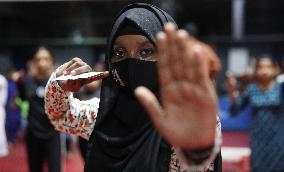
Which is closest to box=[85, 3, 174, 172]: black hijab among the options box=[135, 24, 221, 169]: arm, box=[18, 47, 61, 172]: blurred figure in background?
box=[135, 24, 221, 169]: arm

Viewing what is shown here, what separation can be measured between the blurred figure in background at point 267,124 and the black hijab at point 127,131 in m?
2.68

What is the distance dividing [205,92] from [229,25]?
13.4m

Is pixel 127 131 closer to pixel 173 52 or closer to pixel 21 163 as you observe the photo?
pixel 173 52

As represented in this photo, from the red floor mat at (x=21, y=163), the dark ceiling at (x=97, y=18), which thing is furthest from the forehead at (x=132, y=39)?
the dark ceiling at (x=97, y=18)

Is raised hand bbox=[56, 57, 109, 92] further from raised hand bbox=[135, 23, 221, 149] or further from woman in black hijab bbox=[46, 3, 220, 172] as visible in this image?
raised hand bbox=[135, 23, 221, 149]

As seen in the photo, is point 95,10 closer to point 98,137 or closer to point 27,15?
point 27,15

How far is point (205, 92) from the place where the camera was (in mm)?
1047

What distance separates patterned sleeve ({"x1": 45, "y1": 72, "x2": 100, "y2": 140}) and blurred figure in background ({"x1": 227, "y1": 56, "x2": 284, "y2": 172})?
8.57 ft

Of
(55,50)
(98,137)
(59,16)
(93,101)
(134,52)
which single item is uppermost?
(59,16)

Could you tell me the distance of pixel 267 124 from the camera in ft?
13.1

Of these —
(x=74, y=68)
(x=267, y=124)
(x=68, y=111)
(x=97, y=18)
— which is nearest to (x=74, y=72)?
(x=74, y=68)

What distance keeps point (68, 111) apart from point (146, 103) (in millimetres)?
635

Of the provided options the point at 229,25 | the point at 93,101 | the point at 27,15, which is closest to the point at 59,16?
the point at 27,15

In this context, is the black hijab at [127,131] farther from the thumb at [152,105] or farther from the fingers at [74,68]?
the thumb at [152,105]
